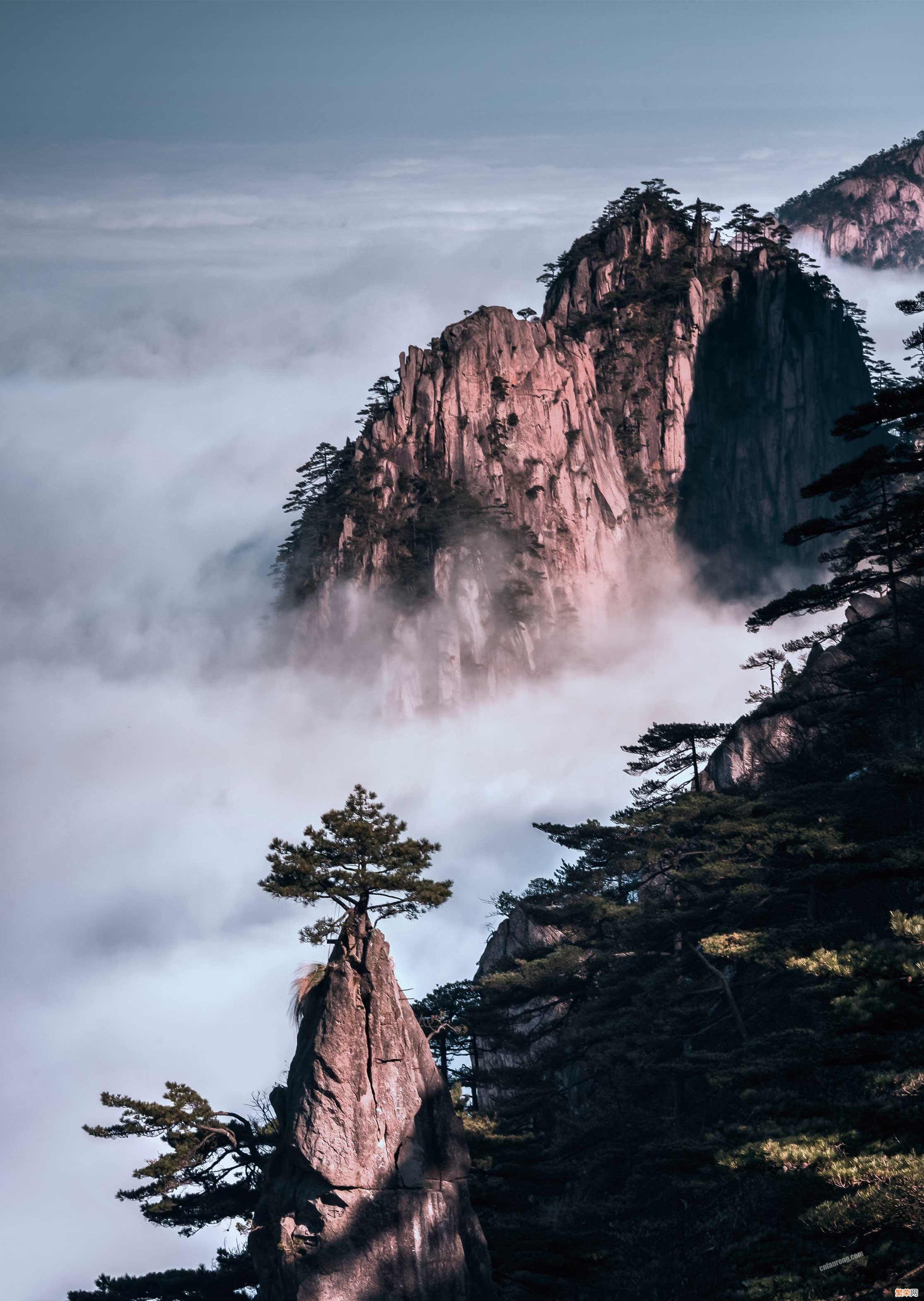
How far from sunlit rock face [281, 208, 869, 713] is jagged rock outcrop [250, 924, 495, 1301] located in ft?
329

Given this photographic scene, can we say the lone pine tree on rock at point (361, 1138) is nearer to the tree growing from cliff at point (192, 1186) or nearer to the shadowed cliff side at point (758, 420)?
the tree growing from cliff at point (192, 1186)

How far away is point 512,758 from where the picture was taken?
465ft

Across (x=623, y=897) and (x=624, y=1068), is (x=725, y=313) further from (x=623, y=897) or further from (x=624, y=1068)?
(x=624, y=1068)

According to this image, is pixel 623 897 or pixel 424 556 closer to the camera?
pixel 623 897

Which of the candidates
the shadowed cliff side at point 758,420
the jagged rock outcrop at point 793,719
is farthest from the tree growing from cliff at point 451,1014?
the shadowed cliff side at point 758,420

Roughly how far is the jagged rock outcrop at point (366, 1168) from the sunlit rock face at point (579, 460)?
100213 mm

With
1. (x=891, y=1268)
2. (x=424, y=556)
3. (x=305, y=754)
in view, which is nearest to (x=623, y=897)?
(x=891, y=1268)

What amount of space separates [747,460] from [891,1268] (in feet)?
457

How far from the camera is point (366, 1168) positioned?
3400 cm

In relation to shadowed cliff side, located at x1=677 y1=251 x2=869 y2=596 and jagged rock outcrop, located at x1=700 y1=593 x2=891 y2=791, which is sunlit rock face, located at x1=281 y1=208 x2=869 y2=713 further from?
jagged rock outcrop, located at x1=700 y1=593 x2=891 y2=791

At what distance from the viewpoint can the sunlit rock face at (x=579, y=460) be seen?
13712 centimetres

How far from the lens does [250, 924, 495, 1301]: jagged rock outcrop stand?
109 ft

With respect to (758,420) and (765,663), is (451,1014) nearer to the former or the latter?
(765,663)

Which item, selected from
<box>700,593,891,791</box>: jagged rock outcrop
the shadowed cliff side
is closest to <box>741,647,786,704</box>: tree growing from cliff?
<box>700,593,891,791</box>: jagged rock outcrop
